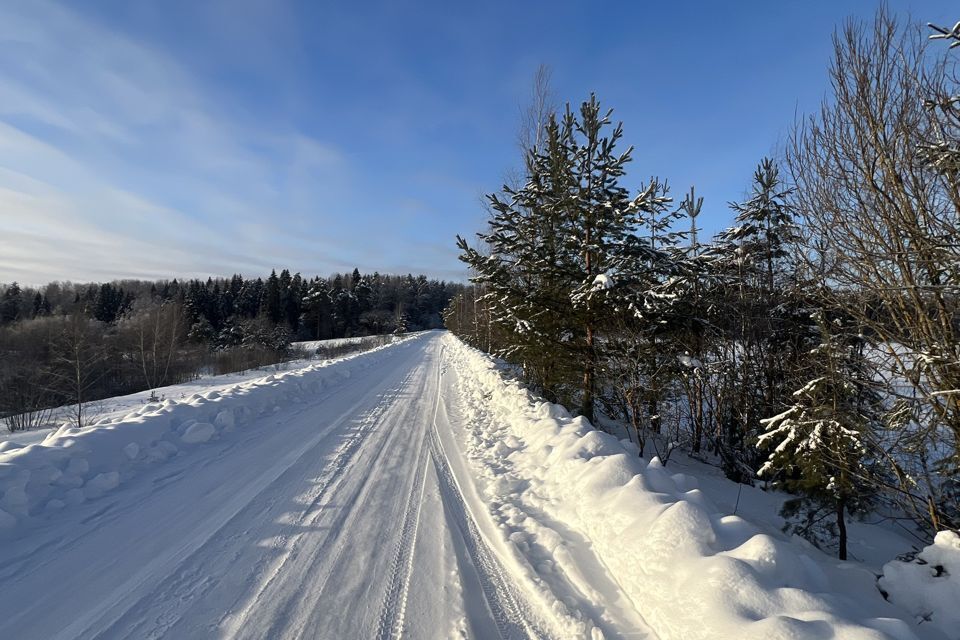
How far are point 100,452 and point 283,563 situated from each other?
3529 mm

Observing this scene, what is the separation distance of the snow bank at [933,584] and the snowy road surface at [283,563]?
2268 mm

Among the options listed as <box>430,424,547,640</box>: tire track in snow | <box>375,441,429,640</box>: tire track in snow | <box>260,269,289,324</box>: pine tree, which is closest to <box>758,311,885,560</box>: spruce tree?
<box>430,424,547,640</box>: tire track in snow

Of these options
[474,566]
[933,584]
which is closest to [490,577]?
[474,566]

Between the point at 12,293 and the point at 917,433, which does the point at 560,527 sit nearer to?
the point at 917,433

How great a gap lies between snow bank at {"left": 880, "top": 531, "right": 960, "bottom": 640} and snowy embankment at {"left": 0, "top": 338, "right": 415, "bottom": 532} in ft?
24.9

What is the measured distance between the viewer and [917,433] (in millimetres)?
3904

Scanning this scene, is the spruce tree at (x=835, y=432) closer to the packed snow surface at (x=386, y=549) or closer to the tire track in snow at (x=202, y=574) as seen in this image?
the packed snow surface at (x=386, y=549)

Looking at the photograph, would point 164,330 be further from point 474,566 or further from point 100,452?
point 474,566

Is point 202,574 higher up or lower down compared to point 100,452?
lower down

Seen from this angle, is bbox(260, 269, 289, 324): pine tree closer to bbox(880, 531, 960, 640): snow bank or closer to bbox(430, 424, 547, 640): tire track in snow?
bbox(430, 424, 547, 640): tire track in snow

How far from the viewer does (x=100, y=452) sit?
4.71 m

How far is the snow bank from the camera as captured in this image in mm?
2693

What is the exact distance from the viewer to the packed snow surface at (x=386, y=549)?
245cm

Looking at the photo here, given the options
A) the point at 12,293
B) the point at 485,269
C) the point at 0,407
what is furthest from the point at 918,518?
the point at 12,293
